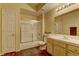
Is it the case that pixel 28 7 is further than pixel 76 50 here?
Yes

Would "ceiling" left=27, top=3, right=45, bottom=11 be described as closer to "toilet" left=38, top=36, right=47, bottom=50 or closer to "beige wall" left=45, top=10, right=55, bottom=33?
"beige wall" left=45, top=10, right=55, bottom=33

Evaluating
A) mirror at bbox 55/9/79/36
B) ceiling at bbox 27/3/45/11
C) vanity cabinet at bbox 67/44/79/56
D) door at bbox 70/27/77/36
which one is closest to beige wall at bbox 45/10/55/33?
mirror at bbox 55/9/79/36

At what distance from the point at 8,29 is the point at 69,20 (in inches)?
86.4

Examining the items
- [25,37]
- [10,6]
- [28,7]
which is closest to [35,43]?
[25,37]

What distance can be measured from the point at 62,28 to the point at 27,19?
5.17ft

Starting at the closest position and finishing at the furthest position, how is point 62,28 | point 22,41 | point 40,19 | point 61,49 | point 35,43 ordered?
point 61,49 → point 62,28 → point 40,19 → point 35,43 → point 22,41

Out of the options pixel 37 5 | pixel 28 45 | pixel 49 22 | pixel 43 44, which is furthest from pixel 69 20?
pixel 28 45

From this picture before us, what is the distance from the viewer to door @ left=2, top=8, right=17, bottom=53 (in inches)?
130

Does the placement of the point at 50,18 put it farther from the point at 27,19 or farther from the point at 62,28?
the point at 27,19

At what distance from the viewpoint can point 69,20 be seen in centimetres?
266

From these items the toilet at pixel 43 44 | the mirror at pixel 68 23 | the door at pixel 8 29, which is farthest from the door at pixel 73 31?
the door at pixel 8 29

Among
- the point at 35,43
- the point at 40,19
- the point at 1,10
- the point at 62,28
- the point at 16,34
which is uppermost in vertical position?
the point at 1,10

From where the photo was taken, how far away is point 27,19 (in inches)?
150

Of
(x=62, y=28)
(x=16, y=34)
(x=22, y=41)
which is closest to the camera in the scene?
(x=62, y=28)
